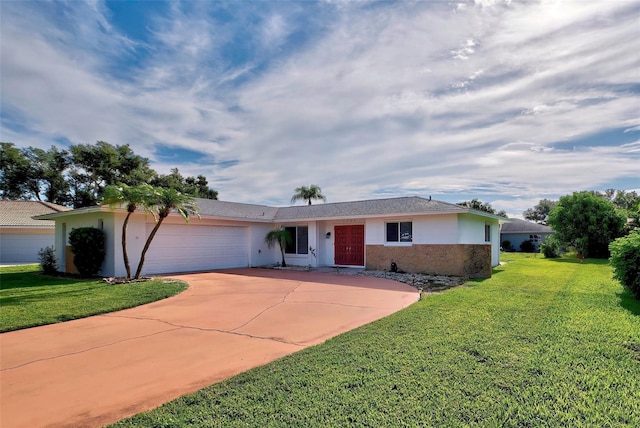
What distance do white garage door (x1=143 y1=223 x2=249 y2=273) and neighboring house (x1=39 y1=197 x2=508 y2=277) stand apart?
0.04 m

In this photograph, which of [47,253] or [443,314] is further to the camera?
[47,253]

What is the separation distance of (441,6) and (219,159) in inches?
695

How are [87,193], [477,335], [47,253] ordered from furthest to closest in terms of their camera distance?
1. [87,193]
2. [47,253]
3. [477,335]

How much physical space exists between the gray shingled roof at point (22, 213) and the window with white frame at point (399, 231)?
23.4 metres

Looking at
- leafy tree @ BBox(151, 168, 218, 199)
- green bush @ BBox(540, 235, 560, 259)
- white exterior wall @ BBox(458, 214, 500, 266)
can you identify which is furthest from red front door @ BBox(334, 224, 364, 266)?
leafy tree @ BBox(151, 168, 218, 199)

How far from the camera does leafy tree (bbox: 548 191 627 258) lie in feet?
83.6

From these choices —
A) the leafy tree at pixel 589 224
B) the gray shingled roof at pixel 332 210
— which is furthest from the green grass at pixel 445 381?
the leafy tree at pixel 589 224

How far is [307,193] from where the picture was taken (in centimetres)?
3450

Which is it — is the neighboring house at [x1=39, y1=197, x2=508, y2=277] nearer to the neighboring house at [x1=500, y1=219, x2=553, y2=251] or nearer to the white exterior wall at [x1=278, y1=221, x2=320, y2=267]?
the white exterior wall at [x1=278, y1=221, x2=320, y2=267]

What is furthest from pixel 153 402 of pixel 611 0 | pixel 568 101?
pixel 568 101

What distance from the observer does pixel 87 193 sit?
36594 millimetres

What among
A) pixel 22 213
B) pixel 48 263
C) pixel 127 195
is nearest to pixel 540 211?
pixel 127 195

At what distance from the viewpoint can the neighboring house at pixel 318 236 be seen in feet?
45.3

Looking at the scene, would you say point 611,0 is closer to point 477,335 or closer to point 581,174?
point 477,335
